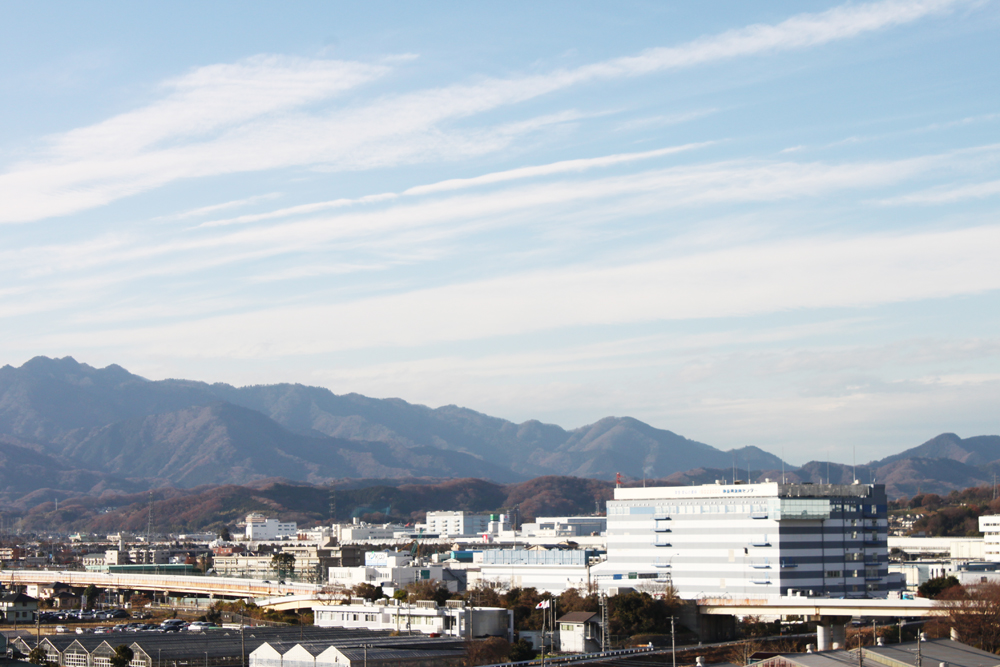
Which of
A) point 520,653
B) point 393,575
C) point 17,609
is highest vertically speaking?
point 393,575

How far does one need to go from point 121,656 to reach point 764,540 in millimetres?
43392

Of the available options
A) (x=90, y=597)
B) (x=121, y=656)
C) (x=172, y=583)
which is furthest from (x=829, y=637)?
(x=90, y=597)

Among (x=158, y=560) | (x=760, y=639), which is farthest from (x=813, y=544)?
(x=158, y=560)

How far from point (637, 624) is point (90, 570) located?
102m

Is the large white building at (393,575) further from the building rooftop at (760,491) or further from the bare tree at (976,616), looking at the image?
the bare tree at (976,616)

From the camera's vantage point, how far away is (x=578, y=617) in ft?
245

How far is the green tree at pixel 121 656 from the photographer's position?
6306 centimetres

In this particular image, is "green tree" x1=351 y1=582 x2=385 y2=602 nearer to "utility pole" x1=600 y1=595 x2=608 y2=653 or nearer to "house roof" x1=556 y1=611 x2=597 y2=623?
"house roof" x1=556 y1=611 x2=597 y2=623

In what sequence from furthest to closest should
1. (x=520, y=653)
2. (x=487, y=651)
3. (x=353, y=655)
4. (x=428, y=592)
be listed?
1. (x=428, y=592)
2. (x=520, y=653)
3. (x=487, y=651)
4. (x=353, y=655)

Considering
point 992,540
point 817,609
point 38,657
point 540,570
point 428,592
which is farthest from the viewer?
point 992,540

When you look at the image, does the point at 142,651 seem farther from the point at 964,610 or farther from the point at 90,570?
the point at 90,570

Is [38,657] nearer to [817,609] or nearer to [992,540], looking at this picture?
[817,609]

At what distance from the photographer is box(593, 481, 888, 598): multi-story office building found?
272 ft

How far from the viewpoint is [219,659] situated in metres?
66.5
